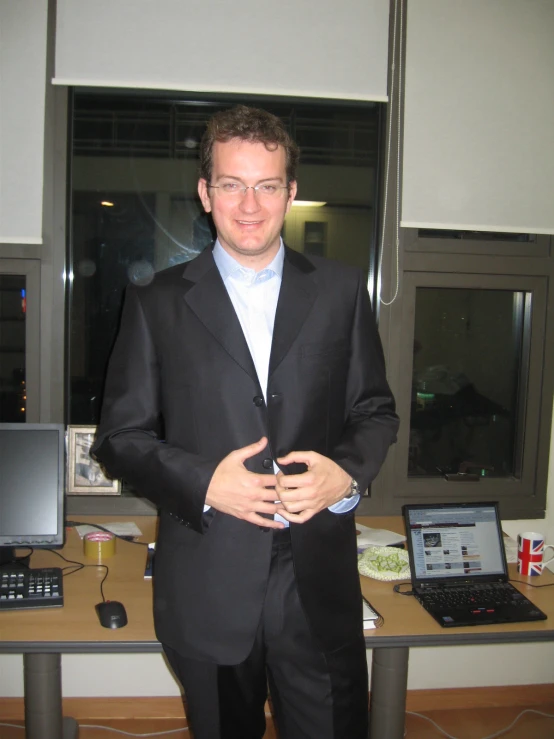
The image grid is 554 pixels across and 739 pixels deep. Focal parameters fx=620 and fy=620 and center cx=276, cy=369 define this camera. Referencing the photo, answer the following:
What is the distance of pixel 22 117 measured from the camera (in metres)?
2.41

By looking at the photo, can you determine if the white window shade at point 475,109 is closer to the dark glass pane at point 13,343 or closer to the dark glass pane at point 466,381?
the dark glass pane at point 466,381

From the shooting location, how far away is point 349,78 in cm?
251

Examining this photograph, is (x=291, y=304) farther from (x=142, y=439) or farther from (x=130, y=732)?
(x=130, y=732)

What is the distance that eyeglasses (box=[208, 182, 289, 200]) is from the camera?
4.31ft

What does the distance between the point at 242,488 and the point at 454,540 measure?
1.05m

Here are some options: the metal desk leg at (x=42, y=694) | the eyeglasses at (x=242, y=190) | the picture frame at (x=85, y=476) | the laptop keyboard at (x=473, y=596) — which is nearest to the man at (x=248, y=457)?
the eyeglasses at (x=242, y=190)

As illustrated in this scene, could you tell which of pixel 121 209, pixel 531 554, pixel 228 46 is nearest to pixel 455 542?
pixel 531 554

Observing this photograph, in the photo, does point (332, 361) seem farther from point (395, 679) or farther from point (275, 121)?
point (395, 679)

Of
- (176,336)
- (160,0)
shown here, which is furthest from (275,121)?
(160,0)

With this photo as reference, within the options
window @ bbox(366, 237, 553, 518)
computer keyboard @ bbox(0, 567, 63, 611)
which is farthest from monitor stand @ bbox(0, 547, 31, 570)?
window @ bbox(366, 237, 553, 518)

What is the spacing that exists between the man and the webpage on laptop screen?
A: 0.60m

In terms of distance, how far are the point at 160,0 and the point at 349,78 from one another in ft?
2.61

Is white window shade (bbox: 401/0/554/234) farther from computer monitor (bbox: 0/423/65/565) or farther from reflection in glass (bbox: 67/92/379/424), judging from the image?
computer monitor (bbox: 0/423/65/565)

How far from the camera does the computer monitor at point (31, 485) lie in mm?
1965
